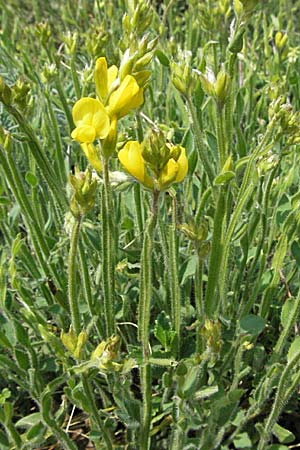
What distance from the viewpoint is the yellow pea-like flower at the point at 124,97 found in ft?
2.94

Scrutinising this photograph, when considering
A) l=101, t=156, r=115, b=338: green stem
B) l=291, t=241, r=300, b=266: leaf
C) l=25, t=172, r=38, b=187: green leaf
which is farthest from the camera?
l=25, t=172, r=38, b=187: green leaf

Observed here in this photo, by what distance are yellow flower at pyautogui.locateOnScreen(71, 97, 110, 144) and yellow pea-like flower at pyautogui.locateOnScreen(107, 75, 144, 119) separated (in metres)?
0.02

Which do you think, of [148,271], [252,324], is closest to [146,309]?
[148,271]

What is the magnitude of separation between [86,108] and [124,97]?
0.06 m

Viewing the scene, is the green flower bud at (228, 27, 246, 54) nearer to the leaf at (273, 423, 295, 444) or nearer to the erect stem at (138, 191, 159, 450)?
the erect stem at (138, 191, 159, 450)

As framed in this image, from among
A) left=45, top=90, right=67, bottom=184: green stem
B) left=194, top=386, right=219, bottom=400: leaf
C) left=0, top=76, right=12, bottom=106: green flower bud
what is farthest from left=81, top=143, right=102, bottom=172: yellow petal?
left=45, top=90, right=67, bottom=184: green stem

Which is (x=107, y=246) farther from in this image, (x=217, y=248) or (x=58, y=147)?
(x=58, y=147)

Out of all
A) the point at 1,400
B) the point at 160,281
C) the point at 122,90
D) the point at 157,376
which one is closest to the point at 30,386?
the point at 1,400

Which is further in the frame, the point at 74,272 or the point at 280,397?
the point at 280,397

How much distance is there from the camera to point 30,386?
1319mm

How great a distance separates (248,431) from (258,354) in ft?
0.61

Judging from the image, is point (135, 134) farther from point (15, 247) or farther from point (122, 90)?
point (122, 90)

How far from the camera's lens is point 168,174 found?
0.86 m

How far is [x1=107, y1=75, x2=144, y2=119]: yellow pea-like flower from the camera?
35.3 inches
